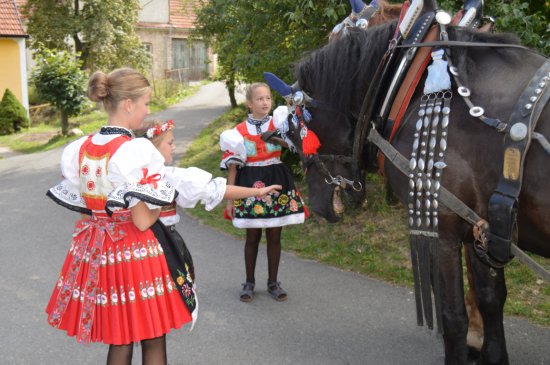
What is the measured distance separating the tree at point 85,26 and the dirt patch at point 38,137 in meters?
5.45

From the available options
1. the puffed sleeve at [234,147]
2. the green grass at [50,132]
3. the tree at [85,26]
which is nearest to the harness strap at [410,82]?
the puffed sleeve at [234,147]

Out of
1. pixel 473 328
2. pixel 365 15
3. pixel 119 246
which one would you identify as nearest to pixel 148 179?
pixel 119 246

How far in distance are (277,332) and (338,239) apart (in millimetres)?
2252

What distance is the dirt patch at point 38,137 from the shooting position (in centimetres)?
1706

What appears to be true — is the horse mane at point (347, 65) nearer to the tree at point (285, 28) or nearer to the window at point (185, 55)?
the tree at point (285, 28)

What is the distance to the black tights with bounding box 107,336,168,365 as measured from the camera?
265 centimetres

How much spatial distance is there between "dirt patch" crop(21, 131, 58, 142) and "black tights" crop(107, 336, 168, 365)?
1570cm

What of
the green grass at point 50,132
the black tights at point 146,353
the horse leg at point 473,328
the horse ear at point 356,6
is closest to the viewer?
the black tights at point 146,353

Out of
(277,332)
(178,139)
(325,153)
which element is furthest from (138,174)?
(178,139)

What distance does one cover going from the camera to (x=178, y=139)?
1452 cm

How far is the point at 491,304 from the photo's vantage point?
3115 millimetres

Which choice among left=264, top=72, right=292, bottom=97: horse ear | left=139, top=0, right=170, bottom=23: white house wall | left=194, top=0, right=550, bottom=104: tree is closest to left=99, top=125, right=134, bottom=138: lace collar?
left=264, top=72, right=292, bottom=97: horse ear

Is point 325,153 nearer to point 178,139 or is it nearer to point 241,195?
point 241,195

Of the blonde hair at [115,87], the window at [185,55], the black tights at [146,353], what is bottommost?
the black tights at [146,353]
